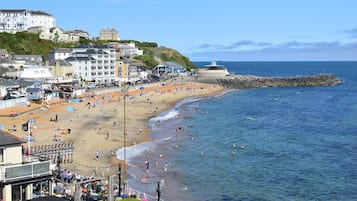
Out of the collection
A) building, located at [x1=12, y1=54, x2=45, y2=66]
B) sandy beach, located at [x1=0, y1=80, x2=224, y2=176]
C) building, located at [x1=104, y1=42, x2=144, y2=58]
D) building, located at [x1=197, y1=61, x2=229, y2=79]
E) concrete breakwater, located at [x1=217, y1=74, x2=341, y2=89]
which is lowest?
sandy beach, located at [x1=0, y1=80, x2=224, y2=176]

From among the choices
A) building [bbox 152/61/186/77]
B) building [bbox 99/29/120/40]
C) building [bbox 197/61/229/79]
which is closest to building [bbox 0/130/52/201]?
building [bbox 197/61/229/79]

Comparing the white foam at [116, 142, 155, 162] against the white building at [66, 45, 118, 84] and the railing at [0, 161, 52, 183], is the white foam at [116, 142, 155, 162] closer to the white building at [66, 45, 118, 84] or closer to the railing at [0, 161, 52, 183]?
the railing at [0, 161, 52, 183]

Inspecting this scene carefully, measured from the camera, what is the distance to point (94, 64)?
3578 inches

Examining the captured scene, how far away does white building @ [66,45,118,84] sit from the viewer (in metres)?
88.1

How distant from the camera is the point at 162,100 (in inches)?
2963

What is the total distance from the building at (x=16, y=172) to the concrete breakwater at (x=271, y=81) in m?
96.6

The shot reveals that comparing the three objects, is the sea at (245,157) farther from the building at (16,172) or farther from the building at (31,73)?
the building at (31,73)

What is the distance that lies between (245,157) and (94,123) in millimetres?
18741

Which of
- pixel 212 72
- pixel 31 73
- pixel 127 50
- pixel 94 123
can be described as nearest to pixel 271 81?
pixel 212 72

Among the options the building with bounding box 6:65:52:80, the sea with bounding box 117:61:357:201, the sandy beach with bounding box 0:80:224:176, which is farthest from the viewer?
the building with bounding box 6:65:52:80

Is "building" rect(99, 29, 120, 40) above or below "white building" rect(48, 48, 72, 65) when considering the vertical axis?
above

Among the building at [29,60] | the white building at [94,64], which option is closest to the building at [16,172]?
the building at [29,60]

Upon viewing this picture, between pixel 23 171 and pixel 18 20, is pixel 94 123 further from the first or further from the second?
pixel 18 20

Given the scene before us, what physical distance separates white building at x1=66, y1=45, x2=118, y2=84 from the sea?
1125 inches
